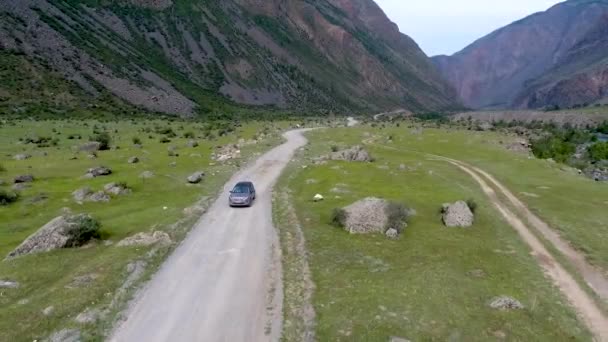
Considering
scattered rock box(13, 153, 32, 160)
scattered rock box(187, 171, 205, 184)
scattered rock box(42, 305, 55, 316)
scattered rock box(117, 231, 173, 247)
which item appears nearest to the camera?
scattered rock box(42, 305, 55, 316)

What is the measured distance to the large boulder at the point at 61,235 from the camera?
3002 cm

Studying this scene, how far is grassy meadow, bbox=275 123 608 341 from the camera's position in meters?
21.2

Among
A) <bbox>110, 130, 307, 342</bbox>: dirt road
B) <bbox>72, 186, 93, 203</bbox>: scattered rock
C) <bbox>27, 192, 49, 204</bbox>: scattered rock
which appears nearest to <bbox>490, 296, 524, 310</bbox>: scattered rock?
<bbox>110, 130, 307, 342</bbox>: dirt road

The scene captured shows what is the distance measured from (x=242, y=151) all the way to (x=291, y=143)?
59.8 ft

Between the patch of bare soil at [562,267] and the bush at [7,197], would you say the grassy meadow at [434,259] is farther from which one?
the bush at [7,197]

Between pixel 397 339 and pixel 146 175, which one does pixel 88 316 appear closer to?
pixel 397 339

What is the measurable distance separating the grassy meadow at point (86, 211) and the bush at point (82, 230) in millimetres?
853

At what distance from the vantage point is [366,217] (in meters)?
35.8

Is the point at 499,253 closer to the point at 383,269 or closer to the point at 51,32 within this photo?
the point at 383,269

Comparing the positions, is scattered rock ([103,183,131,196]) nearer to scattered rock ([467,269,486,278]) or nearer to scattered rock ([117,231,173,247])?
scattered rock ([117,231,173,247])

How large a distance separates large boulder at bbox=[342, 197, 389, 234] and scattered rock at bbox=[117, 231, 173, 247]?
506 inches

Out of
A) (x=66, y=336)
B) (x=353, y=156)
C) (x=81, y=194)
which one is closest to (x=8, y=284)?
(x=66, y=336)

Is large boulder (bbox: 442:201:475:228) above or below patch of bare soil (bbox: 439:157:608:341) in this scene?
above

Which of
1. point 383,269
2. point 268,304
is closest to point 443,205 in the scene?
point 383,269
